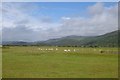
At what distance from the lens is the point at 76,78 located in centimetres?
2536

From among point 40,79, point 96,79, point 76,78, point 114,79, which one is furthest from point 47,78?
point 114,79

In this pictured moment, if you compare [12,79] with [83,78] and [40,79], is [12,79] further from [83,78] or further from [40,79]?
[83,78]

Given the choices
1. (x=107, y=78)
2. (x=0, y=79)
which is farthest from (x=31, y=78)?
(x=107, y=78)

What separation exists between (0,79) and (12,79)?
41.0 inches

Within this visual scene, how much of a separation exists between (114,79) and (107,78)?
0.96 m

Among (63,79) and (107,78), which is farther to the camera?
(107,78)

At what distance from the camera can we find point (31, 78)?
25.3 meters

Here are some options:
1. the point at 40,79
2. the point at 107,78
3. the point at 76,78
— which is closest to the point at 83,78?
the point at 76,78

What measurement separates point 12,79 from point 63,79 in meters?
4.56

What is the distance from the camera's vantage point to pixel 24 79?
80.2ft

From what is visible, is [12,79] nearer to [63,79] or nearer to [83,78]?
[63,79]

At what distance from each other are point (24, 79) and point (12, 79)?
1207 mm

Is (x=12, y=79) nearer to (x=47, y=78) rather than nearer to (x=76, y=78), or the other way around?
(x=47, y=78)

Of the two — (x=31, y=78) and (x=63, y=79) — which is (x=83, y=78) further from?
(x=31, y=78)
